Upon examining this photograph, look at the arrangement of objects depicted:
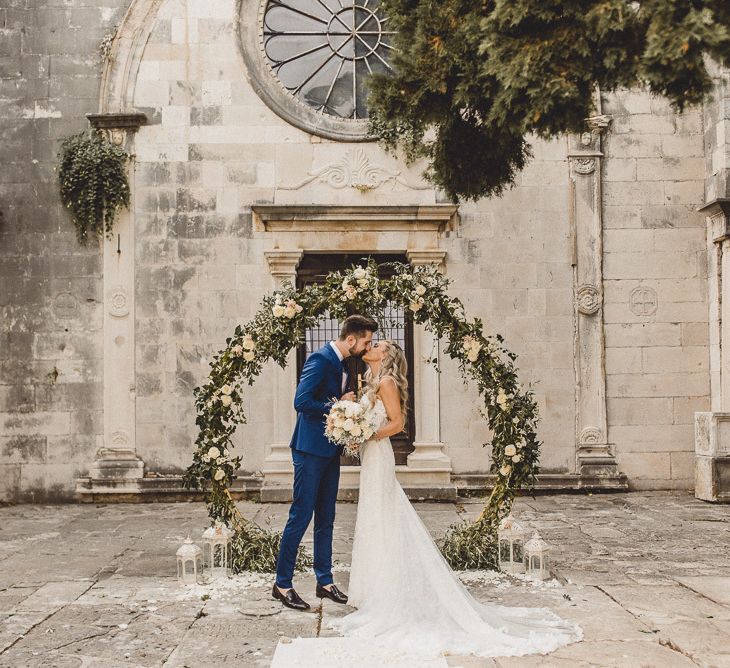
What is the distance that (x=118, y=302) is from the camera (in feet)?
37.5

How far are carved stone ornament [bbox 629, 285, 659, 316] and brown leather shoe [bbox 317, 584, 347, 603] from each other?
6.92m

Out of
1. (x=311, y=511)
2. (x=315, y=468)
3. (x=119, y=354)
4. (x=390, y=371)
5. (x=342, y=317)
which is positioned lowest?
(x=311, y=511)

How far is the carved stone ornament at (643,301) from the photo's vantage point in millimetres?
11633

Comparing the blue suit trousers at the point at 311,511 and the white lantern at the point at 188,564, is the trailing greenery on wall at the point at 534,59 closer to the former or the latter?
the blue suit trousers at the point at 311,511

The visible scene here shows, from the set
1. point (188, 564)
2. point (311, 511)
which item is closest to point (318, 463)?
point (311, 511)

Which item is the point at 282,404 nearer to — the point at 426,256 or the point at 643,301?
the point at 426,256

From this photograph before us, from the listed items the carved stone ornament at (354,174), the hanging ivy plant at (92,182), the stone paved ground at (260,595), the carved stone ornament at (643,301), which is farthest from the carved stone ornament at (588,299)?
the hanging ivy plant at (92,182)

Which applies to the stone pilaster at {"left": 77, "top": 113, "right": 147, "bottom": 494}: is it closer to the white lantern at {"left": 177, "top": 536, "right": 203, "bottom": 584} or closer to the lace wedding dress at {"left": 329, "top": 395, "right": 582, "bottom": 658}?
the white lantern at {"left": 177, "top": 536, "right": 203, "bottom": 584}

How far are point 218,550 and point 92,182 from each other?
5.96 m

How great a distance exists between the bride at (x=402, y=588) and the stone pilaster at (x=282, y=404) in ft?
16.6

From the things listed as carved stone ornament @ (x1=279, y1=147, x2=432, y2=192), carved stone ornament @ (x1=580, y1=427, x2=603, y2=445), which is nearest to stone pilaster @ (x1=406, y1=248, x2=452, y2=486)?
carved stone ornament @ (x1=279, y1=147, x2=432, y2=192)

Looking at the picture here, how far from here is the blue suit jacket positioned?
6203 mm

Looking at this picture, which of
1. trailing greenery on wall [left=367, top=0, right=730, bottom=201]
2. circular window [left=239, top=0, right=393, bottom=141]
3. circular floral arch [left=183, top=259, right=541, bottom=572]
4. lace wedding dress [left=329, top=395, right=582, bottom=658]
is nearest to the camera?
trailing greenery on wall [left=367, top=0, right=730, bottom=201]

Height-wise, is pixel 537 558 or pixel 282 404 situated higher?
pixel 282 404
